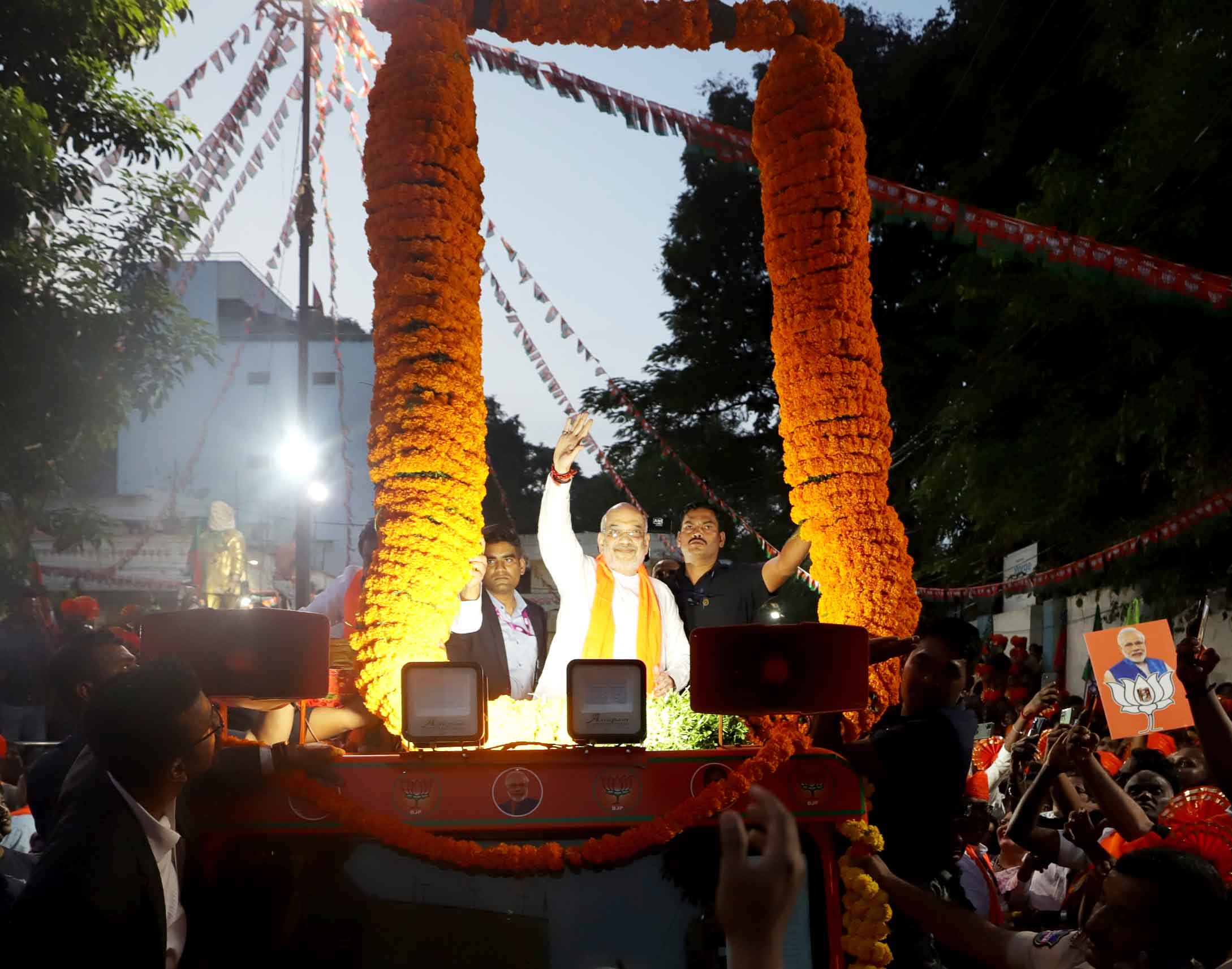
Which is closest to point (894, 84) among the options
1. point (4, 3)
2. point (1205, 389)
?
point (1205, 389)

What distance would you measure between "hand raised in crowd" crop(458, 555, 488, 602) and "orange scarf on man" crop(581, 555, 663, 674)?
23.2 inches

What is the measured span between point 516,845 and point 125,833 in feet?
4.50

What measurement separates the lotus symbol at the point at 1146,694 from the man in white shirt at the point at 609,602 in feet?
6.84

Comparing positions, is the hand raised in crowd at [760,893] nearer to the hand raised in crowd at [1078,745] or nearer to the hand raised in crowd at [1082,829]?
the hand raised in crowd at [1078,745]

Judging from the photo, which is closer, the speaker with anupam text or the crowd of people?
the crowd of people

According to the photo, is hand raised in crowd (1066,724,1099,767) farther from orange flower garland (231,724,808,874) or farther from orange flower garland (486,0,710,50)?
orange flower garland (486,0,710,50)

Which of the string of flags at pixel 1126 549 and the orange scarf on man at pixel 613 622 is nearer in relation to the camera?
the orange scarf on man at pixel 613 622

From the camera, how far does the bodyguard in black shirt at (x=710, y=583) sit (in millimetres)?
6473

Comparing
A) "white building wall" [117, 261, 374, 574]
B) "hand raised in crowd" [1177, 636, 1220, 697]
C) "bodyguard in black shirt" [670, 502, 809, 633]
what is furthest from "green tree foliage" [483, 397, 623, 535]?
"hand raised in crowd" [1177, 636, 1220, 697]

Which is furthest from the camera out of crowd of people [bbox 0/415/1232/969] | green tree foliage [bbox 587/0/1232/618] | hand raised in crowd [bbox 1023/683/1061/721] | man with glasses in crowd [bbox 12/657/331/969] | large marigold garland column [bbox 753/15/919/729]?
green tree foliage [bbox 587/0/1232/618]

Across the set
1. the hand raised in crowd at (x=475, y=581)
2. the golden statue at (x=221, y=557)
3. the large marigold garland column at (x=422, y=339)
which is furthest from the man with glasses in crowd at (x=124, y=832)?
the golden statue at (x=221, y=557)

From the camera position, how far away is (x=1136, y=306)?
1069cm

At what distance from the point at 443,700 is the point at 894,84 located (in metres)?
17.4

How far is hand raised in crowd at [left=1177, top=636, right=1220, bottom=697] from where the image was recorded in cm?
369
